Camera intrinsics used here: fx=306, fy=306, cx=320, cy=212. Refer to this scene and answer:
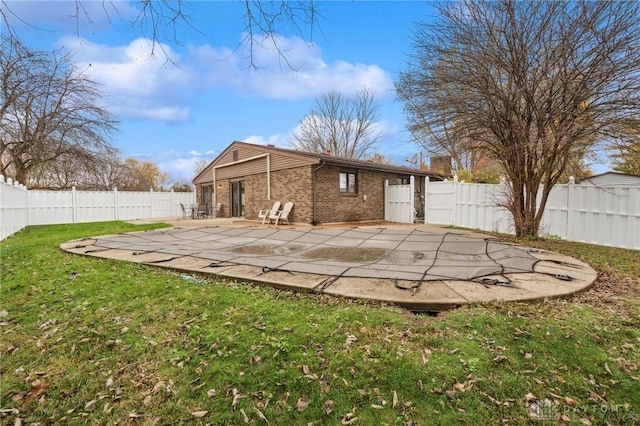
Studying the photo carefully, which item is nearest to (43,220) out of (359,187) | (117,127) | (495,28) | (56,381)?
(117,127)

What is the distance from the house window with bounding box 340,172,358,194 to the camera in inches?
503

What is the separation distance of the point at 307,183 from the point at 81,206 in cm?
1176

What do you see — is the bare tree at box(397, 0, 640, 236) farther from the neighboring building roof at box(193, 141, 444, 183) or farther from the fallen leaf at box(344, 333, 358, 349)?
the fallen leaf at box(344, 333, 358, 349)

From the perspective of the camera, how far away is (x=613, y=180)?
24.4 ft

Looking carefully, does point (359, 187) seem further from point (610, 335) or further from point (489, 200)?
point (610, 335)

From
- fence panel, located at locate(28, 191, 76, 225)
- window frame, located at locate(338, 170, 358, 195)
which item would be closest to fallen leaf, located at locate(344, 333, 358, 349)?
window frame, located at locate(338, 170, 358, 195)

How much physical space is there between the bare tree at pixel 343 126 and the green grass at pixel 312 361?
965 inches

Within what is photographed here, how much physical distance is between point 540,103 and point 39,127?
Answer: 19.3 m

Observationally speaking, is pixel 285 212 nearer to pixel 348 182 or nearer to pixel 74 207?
pixel 348 182

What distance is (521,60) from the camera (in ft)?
20.8

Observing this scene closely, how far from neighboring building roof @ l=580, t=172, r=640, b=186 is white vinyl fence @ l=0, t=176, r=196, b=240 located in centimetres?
1572

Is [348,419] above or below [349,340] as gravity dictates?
below

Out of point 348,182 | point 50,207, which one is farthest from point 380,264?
point 50,207

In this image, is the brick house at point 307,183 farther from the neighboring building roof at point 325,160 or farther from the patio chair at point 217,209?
the patio chair at point 217,209
